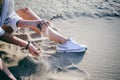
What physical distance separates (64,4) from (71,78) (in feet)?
7.44

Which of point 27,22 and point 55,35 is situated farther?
point 55,35

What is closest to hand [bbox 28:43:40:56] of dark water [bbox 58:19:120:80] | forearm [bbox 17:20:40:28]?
forearm [bbox 17:20:40:28]

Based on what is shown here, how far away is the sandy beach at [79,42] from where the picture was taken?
114 inches

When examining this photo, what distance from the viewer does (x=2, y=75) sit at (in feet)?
8.93

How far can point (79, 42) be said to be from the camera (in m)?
3.65

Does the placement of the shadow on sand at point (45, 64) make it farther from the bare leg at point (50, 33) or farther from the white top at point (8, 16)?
the white top at point (8, 16)

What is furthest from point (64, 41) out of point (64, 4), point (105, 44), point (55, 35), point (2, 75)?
point (64, 4)

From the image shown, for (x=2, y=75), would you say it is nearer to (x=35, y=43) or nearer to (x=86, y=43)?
(x=35, y=43)

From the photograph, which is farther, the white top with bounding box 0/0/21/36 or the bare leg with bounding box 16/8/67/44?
the bare leg with bounding box 16/8/67/44

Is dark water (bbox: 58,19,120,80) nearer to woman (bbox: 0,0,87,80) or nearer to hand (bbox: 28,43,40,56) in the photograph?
woman (bbox: 0,0,87,80)

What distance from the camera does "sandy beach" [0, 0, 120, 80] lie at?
291 centimetres

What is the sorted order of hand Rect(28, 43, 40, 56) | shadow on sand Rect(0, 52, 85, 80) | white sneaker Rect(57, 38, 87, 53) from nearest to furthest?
shadow on sand Rect(0, 52, 85, 80)
hand Rect(28, 43, 40, 56)
white sneaker Rect(57, 38, 87, 53)

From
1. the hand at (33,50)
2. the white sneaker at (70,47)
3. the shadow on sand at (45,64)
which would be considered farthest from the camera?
the white sneaker at (70,47)

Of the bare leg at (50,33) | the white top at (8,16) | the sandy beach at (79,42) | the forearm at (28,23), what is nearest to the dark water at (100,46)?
the sandy beach at (79,42)
